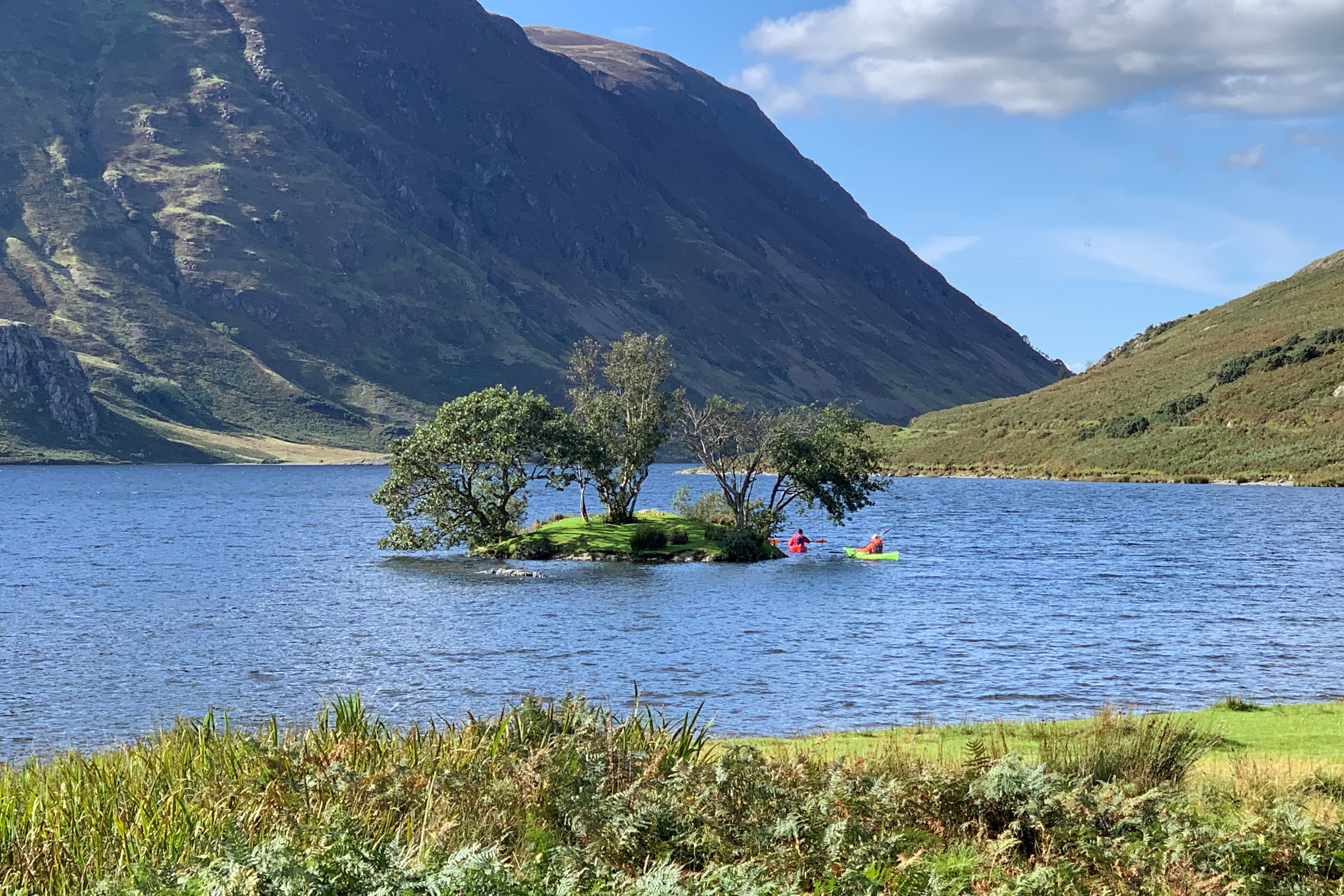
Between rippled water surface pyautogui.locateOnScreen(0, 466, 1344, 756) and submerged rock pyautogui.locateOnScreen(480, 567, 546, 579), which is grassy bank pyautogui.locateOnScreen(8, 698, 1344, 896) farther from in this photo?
submerged rock pyautogui.locateOnScreen(480, 567, 546, 579)

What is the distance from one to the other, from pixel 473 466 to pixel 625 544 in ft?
32.7

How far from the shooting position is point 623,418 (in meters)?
78.4

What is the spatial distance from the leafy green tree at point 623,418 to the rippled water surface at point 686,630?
715 cm

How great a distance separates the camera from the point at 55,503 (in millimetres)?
149375

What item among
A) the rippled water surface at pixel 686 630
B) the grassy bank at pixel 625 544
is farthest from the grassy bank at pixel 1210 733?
the grassy bank at pixel 625 544

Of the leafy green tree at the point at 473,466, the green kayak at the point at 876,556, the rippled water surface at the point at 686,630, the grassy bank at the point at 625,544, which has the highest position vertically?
the leafy green tree at the point at 473,466

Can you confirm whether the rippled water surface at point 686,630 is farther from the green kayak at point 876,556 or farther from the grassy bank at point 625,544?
the grassy bank at point 625,544

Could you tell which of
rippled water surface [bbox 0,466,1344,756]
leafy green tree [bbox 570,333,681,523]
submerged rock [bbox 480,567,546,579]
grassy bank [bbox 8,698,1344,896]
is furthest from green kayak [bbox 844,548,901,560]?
grassy bank [bbox 8,698,1344,896]

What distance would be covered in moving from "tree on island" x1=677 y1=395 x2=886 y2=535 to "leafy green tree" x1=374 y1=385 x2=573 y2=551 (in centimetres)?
930

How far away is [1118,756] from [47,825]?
12256 millimetres

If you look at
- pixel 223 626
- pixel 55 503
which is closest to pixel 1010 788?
pixel 223 626

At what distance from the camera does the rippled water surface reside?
1340 inches

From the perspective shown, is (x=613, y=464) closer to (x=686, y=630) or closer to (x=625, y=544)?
(x=625, y=544)

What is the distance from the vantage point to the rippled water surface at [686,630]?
112 feet
